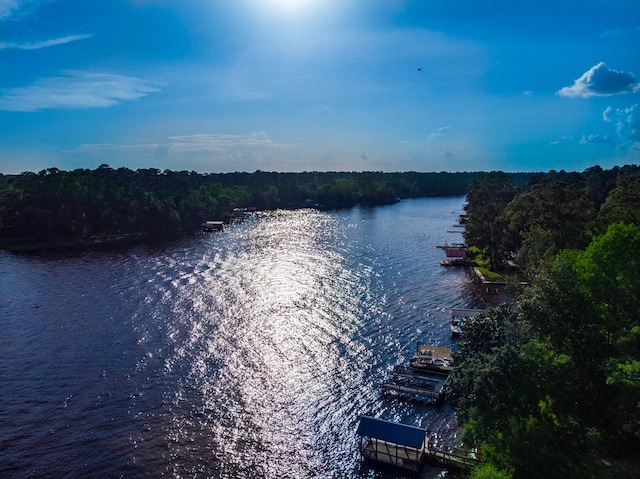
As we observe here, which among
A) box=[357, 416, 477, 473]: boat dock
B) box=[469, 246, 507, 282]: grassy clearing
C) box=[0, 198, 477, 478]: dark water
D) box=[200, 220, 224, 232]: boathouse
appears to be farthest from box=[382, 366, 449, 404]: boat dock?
box=[200, 220, 224, 232]: boathouse

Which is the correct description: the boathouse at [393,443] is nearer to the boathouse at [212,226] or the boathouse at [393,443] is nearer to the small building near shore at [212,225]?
the boathouse at [212,226]

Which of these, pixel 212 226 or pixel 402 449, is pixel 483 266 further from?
pixel 212 226

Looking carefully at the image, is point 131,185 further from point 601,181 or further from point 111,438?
point 601,181

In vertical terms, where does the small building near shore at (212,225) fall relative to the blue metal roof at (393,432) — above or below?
above

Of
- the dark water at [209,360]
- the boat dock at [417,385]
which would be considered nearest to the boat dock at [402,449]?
the dark water at [209,360]

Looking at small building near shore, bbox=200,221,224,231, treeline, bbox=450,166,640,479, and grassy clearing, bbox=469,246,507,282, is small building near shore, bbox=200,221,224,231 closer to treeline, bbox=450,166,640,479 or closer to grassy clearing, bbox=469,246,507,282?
grassy clearing, bbox=469,246,507,282

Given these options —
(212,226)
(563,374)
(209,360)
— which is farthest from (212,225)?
(563,374)
